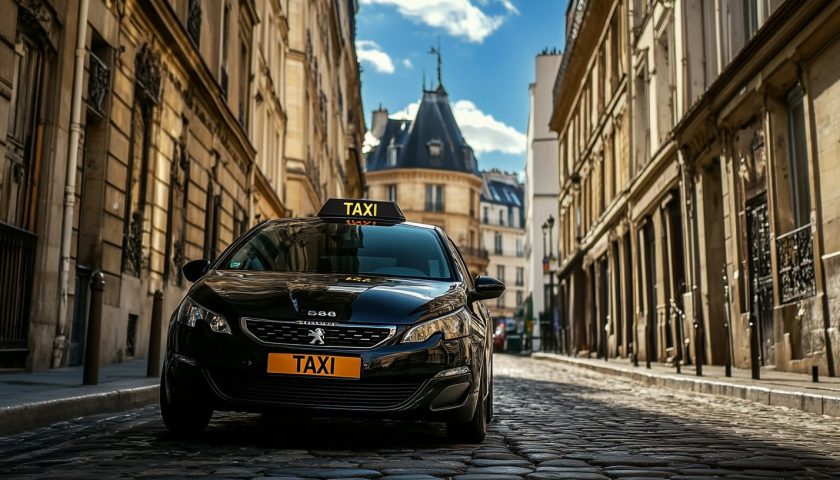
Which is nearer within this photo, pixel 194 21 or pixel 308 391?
pixel 308 391

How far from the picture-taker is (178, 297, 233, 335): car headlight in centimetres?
525

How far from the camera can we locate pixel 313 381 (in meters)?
5.11

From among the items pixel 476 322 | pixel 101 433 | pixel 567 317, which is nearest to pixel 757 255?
pixel 476 322

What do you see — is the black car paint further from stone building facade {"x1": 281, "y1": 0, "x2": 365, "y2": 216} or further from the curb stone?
Result: stone building facade {"x1": 281, "y1": 0, "x2": 365, "y2": 216}

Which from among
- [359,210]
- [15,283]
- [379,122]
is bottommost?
[15,283]

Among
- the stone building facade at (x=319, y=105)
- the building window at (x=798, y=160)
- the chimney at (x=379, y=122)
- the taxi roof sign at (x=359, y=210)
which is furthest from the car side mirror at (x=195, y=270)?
the chimney at (x=379, y=122)

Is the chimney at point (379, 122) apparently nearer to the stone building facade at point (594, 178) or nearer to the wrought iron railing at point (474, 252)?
the wrought iron railing at point (474, 252)

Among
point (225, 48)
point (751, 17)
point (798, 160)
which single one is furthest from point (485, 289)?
point (225, 48)

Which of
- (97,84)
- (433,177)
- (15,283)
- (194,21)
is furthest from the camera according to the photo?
(433,177)

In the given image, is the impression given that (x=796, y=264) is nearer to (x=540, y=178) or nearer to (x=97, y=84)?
(x=97, y=84)

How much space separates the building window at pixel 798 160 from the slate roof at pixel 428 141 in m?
67.3

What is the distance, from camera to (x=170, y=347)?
5.49 metres

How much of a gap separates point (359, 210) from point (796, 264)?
9.19 meters

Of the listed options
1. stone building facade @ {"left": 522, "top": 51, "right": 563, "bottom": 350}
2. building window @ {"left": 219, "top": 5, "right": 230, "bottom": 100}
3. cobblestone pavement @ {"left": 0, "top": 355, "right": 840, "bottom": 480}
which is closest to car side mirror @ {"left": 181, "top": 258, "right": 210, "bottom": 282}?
cobblestone pavement @ {"left": 0, "top": 355, "right": 840, "bottom": 480}
